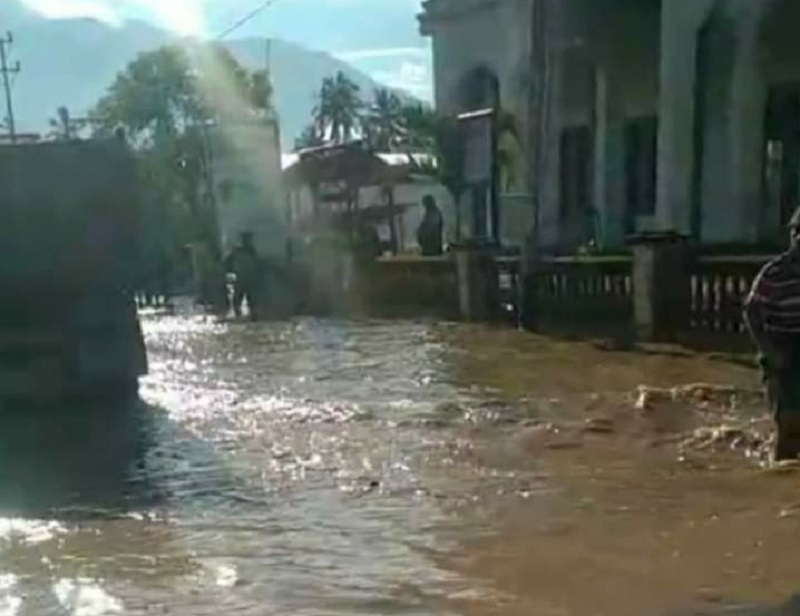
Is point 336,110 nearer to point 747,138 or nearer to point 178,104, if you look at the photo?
point 178,104

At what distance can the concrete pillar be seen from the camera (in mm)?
25750

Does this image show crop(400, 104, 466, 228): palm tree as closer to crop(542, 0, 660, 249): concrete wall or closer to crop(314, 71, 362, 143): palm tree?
crop(542, 0, 660, 249): concrete wall

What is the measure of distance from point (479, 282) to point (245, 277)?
7860 mm

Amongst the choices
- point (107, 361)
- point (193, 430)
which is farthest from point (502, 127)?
point (193, 430)

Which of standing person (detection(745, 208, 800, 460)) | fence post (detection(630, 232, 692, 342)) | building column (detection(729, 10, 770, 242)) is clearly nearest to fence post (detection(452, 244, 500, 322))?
building column (detection(729, 10, 770, 242))

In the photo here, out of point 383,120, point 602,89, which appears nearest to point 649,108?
point 602,89

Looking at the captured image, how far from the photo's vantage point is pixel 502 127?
2728 centimetres

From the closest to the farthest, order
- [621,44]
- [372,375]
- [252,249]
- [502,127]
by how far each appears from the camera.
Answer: [372,375] < [621,44] < [502,127] < [252,249]

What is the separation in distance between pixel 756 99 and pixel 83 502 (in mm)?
16003

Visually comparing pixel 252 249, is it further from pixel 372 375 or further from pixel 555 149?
pixel 372 375

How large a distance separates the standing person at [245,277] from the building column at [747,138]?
980 centimetres

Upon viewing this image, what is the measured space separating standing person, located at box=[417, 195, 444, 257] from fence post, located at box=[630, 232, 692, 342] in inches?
404

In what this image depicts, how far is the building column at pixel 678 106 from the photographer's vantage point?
832 inches

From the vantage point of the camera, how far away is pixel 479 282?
72.3ft
